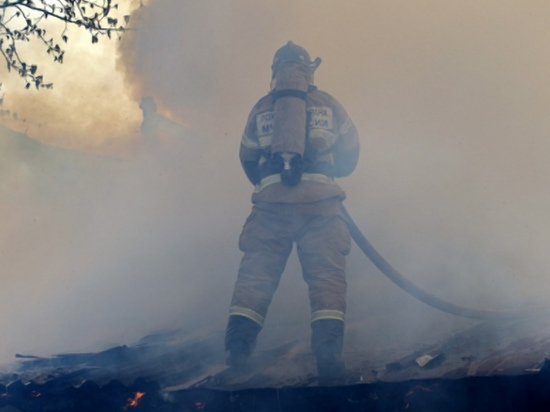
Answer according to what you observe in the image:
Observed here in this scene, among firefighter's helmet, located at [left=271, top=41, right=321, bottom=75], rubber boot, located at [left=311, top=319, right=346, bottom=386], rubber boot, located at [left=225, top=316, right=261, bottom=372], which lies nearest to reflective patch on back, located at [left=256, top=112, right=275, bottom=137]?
firefighter's helmet, located at [left=271, top=41, right=321, bottom=75]

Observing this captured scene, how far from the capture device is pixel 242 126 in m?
10.6

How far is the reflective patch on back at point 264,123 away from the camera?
6.94m

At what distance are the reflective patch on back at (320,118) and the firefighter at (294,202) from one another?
0.03 feet

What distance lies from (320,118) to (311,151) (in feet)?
1.20

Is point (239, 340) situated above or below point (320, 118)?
below

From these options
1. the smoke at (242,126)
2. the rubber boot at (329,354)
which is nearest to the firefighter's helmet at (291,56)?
the rubber boot at (329,354)

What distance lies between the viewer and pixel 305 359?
6.72 m

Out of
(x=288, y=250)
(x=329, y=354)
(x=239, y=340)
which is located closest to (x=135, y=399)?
(x=239, y=340)

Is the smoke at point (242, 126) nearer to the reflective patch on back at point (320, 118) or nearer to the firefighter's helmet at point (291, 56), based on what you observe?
the reflective patch on back at point (320, 118)

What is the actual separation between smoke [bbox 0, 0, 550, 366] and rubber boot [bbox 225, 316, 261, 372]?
3319 mm

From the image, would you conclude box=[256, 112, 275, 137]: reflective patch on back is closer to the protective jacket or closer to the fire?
the protective jacket

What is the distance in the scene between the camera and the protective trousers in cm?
627

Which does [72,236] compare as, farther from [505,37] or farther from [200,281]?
[505,37]

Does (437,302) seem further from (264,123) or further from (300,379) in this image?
(264,123)
